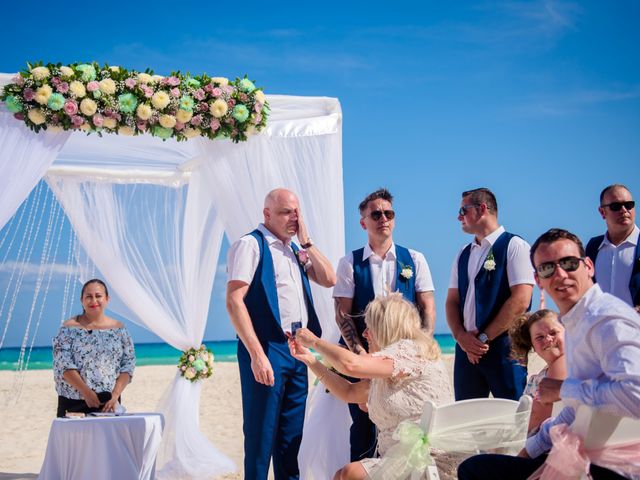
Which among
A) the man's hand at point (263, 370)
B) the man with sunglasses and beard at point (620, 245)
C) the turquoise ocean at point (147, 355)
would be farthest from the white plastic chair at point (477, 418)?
the turquoise ocean at point (147, 355)

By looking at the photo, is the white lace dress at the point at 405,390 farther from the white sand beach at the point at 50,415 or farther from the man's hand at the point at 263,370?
the white sand beach at the point at 50,415

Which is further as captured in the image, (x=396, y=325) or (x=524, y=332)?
(x=524, y=332)

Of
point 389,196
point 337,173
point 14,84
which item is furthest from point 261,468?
point 14,84

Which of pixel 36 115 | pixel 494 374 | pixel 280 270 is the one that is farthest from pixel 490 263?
pixel 36 115

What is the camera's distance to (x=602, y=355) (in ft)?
6.85

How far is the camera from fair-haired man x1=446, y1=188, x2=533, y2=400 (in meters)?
4.35

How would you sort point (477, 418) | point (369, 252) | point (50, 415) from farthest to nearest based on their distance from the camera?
point (50, 415)
point (369, 252)
point (477, 418)

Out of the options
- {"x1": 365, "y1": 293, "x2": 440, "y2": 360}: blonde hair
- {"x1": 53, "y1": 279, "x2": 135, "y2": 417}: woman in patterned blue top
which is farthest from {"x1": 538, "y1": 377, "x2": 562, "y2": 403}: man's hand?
{"x1": 53, "y1": 279, "x2": 135, "y2": 417}: woman in patterned blue top

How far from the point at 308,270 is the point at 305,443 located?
4.30 ft

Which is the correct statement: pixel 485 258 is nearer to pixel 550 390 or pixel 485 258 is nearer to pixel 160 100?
pixel 550 390

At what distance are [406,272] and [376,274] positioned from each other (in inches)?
7.4

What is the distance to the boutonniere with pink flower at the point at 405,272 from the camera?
14.9ft

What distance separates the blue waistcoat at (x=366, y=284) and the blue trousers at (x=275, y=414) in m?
0.66

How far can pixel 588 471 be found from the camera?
2076 millimetres
